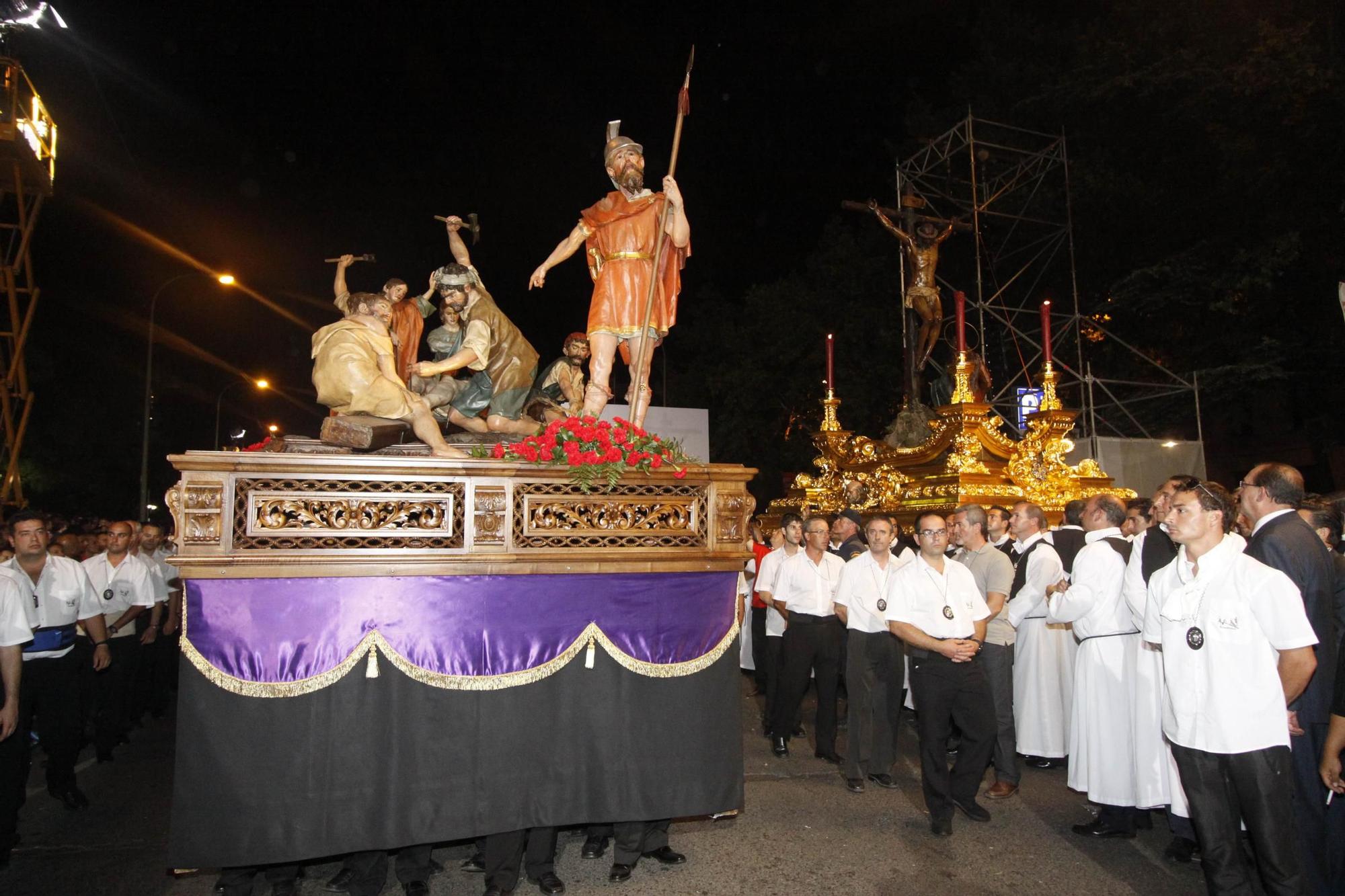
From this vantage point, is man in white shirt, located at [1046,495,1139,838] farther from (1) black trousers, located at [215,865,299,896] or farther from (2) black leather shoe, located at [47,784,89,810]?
(2) black leather shoe, located at [47,784,89,810]

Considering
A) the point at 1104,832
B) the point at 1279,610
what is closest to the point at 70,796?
the point at 1104,832

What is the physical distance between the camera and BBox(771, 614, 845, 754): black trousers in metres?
7.58

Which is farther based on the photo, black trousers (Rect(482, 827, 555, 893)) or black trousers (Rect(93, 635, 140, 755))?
black trousers (Rect(93, 635, 140, 755))

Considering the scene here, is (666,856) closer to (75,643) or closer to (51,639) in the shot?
(51,639)

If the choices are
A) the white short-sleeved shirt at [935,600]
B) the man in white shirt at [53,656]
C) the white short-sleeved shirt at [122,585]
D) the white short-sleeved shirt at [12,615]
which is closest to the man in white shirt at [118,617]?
the white short-sleeved shirt at [122,585]

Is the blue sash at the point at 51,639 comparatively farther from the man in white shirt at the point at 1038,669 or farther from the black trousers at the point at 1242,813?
the black trousers at the point at 1242,813

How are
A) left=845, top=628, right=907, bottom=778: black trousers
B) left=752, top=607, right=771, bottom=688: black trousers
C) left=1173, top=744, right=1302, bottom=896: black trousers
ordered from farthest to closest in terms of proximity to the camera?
left=752, top=607, right=771, bottom=688: black trousers → left=845, top=628, right=907, bottom=778: black trousers → left=1173, top=744, right=1302, bottom=896: black trousers

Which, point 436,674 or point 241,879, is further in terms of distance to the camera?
point 241,879

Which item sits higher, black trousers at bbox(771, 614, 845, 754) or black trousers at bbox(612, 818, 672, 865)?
black trousers at bbox(771, 614, 845, 754)

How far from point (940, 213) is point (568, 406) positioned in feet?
52.7

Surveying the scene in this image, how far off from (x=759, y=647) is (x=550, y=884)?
6.38m

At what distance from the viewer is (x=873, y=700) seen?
6.82 m

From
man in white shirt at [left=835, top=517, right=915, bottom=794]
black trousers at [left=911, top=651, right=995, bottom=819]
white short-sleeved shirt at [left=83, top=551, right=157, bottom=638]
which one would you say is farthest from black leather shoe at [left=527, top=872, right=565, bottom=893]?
white short-sleeved shirt at [left=83, top=551, right=157, bottom=638]

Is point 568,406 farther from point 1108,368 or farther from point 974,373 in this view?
point 1108,368
